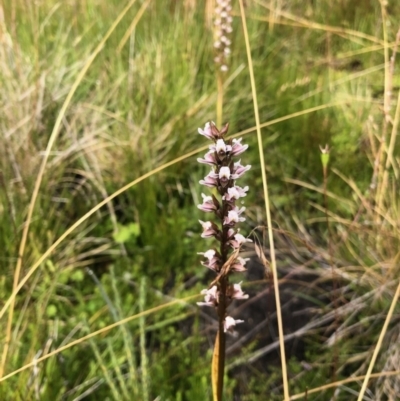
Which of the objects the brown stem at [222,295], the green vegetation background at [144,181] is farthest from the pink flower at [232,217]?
the green vegetation background at [144,181]

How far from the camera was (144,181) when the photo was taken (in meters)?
1.38

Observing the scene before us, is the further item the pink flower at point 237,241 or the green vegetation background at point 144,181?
the green vegetation background at point 144,181

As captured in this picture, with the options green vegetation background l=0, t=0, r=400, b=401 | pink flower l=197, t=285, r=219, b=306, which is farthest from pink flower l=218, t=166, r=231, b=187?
green vegetation background l=0, t=0, r=400, b=401

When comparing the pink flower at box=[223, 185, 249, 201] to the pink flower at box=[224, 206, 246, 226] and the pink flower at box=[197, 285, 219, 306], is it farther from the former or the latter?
the pink flower at box=[197, 285, 219, 306]

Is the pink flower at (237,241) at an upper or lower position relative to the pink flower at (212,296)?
upper

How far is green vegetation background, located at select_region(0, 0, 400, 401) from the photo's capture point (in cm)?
100

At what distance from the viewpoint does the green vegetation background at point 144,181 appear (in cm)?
100

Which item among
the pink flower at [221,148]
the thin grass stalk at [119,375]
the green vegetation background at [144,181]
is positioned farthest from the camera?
the green vegetation background at [144,181]

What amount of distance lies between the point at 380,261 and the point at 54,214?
912mm

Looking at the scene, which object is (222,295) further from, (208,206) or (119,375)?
(119,375)

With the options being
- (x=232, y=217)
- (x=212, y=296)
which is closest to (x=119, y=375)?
(x=212, y=296)

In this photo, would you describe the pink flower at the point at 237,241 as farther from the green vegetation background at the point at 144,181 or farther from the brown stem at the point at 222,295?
the green vegetation background at the point at 144,181

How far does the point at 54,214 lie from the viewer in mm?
1356

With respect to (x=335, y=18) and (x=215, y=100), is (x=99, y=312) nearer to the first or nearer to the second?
(x=215, y=100)
